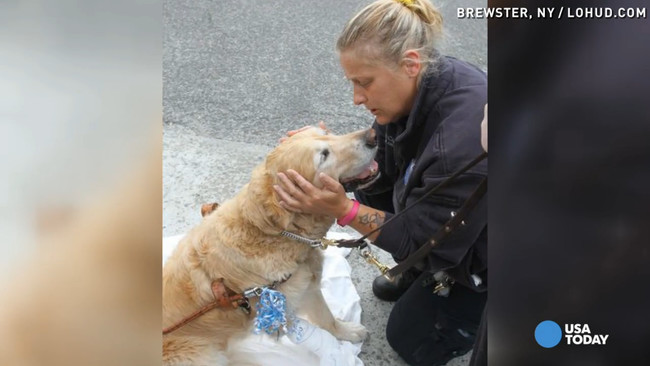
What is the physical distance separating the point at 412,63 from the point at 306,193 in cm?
67

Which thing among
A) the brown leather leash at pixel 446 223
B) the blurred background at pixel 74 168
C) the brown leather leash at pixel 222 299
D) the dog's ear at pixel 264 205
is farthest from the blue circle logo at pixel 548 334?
the brown leather leash at pixel 222 299

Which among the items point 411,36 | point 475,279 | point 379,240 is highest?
point 411,36

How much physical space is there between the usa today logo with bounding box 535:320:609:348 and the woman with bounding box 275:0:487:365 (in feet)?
2.13

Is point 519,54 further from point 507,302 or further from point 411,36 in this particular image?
point 411,36

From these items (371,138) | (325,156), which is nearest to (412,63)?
(371,138)

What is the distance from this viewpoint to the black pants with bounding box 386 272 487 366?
2.36 m

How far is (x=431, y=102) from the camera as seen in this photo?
6.82 ft

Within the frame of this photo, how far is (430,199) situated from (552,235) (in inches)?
31.8

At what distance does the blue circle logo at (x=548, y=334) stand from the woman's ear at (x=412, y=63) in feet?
3.80

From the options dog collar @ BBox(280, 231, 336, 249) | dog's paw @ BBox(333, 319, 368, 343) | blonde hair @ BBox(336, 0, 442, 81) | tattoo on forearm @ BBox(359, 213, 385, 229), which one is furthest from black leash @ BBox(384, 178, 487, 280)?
dog's paw @ BBox(333, 319, 368, 343)

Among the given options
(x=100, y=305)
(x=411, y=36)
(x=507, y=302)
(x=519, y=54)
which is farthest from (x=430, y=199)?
(x=100, y=305)

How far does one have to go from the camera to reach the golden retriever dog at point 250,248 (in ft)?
7.08

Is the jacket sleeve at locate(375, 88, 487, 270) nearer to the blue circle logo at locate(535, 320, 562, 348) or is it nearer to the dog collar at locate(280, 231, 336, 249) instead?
the dog collar at locate(280, 231, 336, 249)

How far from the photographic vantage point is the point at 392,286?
305 cm
